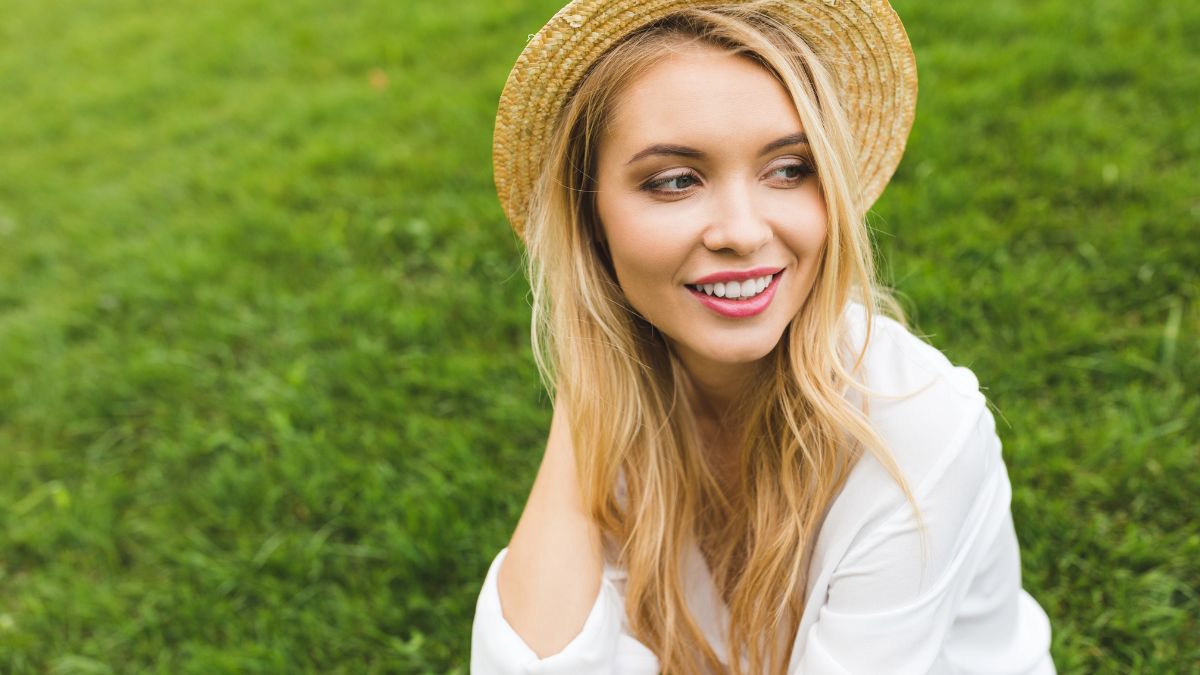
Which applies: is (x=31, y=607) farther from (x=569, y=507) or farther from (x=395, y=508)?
(x=569, y=507)

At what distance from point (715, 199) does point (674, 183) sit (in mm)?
81

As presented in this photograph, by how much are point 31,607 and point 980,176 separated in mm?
3584

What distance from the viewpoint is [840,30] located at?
67.6 inches

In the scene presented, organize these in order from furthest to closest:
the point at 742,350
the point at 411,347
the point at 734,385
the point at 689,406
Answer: the point at 411,347, the point at 689,406, the point at 734,385, the point at 742,350

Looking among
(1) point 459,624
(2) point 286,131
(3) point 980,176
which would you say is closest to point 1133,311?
(3) point 980,176

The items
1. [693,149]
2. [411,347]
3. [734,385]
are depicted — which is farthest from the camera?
[411,347]

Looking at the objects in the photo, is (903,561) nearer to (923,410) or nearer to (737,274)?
(923,410)

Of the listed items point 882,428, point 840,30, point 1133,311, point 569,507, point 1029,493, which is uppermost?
point 840,30

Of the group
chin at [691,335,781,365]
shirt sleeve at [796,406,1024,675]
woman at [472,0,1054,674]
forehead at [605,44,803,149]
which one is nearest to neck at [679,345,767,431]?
woman at [472,0,1054,674]

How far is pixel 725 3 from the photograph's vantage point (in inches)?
64.1

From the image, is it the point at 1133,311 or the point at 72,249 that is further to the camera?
the point at 72,249

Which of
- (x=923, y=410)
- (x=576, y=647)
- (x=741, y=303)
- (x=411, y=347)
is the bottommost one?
(x=411, y=347)

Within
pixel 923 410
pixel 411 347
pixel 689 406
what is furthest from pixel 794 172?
pixel 411 347

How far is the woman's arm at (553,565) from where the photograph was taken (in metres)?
1.85
